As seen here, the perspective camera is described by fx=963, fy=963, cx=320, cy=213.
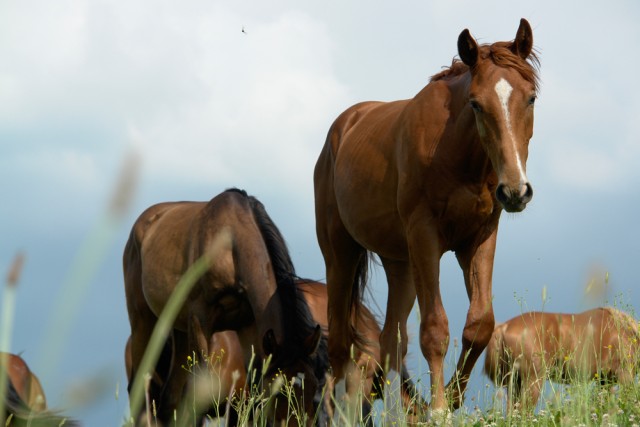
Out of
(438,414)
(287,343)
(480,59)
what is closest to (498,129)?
(480,59)

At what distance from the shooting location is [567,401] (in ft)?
15.2

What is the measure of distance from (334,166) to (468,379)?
2.42m

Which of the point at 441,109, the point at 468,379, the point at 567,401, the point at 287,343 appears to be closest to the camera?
the point at 567,401

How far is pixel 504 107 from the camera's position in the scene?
18.5 ft

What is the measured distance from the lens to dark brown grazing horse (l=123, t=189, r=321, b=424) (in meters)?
8.63

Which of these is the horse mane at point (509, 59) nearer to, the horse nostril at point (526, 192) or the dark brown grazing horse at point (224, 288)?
the horse nostril at point (526, 192)

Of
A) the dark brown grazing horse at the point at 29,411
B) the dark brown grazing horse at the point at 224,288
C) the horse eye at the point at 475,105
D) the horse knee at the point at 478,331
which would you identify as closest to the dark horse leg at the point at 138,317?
the dark brown grazing horse at the point at 224,288

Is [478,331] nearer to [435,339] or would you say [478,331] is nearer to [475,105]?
[435,339]

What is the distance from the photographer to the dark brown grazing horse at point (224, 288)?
8.63 meters

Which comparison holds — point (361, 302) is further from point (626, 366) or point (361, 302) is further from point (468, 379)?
point (626, 366)

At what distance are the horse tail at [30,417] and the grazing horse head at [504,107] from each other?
318 cm

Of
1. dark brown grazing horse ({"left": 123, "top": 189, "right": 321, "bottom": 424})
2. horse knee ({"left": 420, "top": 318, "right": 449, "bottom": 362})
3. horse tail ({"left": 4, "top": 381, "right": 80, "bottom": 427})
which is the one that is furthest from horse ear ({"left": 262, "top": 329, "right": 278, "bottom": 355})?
horse tail ({"left": 4, "top": 381, "right": 80, "bottom": 427})

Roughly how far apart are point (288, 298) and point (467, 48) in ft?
12.3

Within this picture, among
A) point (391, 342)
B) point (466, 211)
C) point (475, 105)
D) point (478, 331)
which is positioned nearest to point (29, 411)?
point (478, 331)
